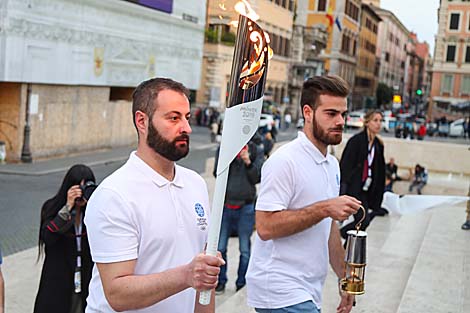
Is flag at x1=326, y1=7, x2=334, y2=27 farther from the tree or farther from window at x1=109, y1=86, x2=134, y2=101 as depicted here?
the tree

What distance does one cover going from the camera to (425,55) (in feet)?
367

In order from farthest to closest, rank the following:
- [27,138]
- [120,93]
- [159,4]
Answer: [120,93]
[159,4]
[27,138]

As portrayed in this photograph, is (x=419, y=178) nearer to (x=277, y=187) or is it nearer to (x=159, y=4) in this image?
(x=277, y=187)

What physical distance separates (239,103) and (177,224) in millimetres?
562

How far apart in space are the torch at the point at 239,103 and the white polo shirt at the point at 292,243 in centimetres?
126

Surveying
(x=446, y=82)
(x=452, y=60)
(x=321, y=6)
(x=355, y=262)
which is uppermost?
(x=321, y=6)

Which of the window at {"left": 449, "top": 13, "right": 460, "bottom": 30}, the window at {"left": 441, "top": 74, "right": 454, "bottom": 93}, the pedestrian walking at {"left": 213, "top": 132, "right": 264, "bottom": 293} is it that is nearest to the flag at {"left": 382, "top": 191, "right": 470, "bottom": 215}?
the pedestrian walking at {"left": 213, "top": 132, "right": 264, "bottom": 293}

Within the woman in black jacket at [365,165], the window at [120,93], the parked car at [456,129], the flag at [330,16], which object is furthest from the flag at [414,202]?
the parked car at [456,129]

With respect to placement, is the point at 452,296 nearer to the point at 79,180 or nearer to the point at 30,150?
the point at 79,180

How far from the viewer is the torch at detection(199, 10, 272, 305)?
102 inches

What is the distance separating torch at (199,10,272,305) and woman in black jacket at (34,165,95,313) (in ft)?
7.56

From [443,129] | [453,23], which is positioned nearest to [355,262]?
[453,23]

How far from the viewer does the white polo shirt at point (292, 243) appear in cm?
388

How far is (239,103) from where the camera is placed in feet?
8.58
